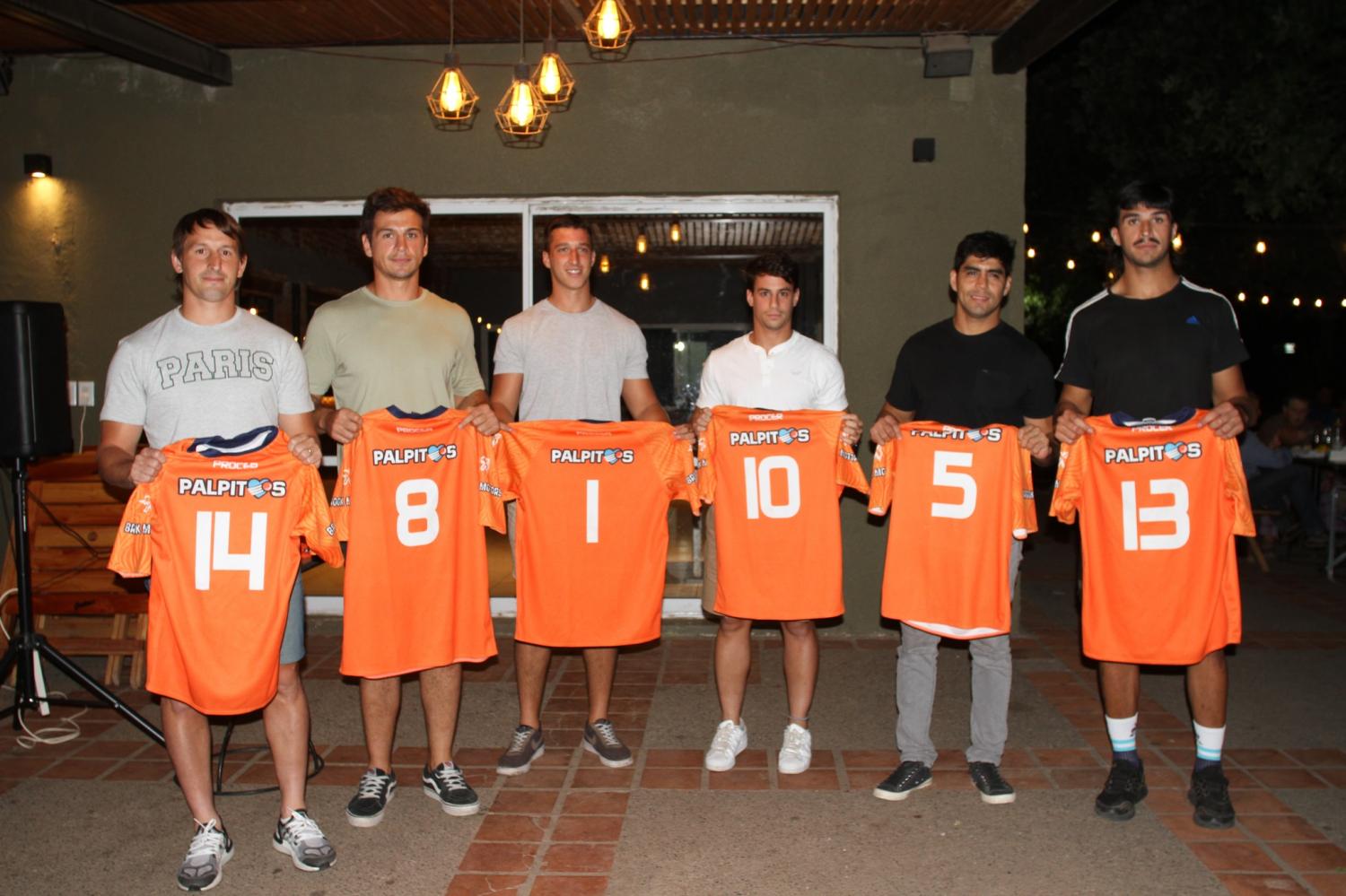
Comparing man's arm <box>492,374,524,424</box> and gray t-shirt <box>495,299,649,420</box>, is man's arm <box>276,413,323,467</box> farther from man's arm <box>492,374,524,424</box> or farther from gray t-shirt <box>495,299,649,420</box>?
gray t-shirt <box>495,299,649,420</box>

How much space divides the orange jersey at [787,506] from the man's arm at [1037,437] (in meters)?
0.72

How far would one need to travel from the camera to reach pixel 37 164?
693cm

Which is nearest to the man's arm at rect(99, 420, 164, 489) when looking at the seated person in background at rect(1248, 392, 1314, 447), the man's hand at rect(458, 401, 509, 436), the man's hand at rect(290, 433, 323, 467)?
the man's hand at rect(290, 433, 323, 467)

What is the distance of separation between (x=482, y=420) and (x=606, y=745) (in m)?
1.54

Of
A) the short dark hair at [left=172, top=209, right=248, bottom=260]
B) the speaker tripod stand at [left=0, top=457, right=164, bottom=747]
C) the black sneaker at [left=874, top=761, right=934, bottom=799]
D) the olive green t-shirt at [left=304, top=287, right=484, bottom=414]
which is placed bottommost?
the black sneaker at [left=874, top=761, right=934, bottom=799]

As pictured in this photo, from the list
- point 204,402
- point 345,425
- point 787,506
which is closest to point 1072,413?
point 787,506

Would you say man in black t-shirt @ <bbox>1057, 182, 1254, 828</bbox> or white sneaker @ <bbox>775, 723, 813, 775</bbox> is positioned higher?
man in black t-shirt @ <bbox>1057, 182, 1254, 828</bbox>

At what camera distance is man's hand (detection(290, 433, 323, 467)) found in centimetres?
365

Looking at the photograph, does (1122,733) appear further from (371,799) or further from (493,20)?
(493,20)

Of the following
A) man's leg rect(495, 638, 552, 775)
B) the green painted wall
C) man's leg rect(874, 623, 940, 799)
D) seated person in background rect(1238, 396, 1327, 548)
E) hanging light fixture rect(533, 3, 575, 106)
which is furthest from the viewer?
seated person in background rect(1238, 396, 1327, 548)

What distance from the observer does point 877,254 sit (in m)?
6.77

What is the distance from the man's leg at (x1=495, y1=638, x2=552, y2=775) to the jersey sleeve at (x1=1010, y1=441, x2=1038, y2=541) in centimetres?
200

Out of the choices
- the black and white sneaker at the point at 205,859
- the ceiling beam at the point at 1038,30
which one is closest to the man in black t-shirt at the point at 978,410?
the ceiling beam at the point at 1038,30

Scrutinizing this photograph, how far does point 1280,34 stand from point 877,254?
683cm
